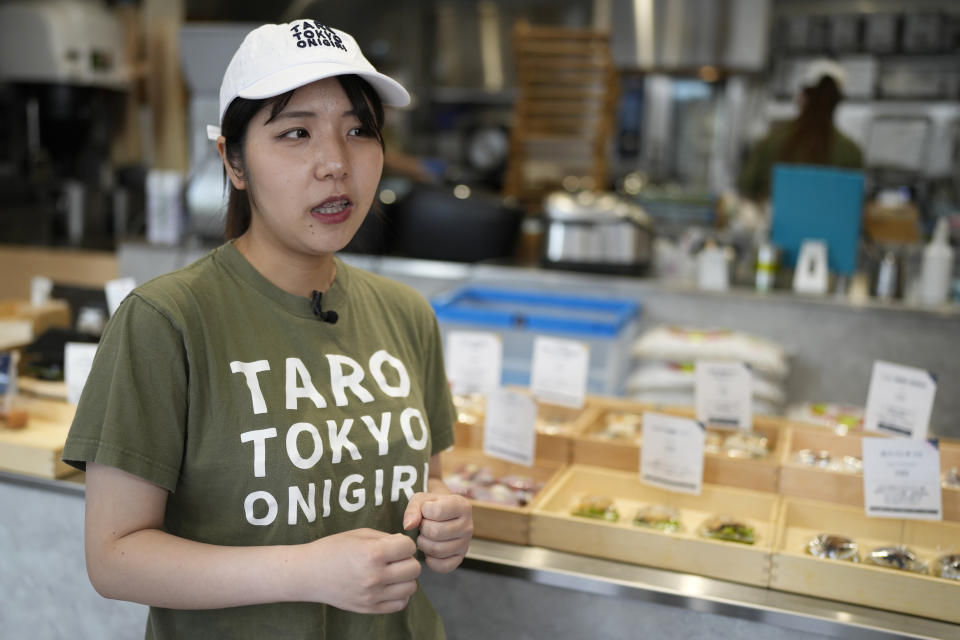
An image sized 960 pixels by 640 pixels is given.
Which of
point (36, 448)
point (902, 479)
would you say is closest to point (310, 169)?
point (36, 448)

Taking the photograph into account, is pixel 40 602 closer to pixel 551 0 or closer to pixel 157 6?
pixel 157 6

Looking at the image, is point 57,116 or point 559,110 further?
point 57,116

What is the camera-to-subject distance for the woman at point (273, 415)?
116cm

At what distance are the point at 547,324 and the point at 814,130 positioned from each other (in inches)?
94.9

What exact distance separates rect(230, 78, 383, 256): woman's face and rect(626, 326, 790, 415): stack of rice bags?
71.7 inches

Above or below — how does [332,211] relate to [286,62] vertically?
below

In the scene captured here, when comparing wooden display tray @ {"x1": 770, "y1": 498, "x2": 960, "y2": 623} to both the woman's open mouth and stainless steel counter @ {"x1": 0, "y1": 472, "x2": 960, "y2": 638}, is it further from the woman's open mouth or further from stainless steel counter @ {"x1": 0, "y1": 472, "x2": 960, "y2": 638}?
the woman's open mouth

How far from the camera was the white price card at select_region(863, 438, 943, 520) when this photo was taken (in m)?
1.73

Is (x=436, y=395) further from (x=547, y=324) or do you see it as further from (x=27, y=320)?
(x=27, y=320)

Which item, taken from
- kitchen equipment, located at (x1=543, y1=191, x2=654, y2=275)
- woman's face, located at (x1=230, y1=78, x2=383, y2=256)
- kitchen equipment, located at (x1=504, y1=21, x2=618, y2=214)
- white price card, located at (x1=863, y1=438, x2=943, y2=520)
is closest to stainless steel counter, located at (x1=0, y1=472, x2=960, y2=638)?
white price card, located at (x1=863, y1=438, x2=943, y2=520)

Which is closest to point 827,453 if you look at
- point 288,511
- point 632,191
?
point 288,511

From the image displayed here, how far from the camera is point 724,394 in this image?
7.25 ft

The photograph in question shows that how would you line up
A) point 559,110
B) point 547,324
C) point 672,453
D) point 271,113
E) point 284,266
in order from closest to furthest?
point 271,113
point 284,266
point 672,453
point 547,324
point 559,110

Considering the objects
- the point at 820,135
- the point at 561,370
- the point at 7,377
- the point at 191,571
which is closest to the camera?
the point at 191,571
